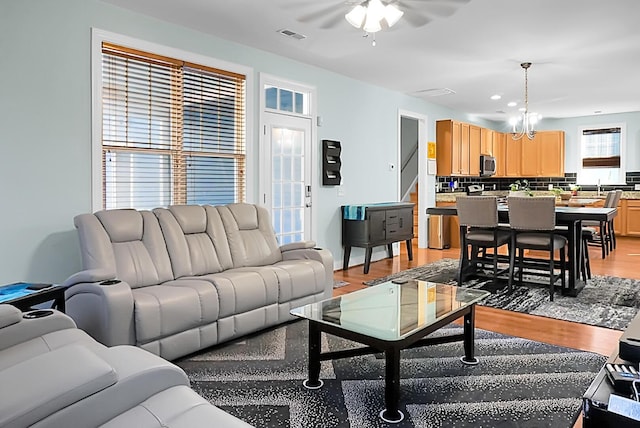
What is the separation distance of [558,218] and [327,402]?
11.1 ft

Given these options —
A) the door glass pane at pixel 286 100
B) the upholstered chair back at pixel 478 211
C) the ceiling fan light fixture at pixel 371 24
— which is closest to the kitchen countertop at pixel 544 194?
the upholstered chair back at pixel 478 211

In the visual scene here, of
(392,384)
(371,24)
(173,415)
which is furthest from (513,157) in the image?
(173,415)

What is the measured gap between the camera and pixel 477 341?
3301 millimetres

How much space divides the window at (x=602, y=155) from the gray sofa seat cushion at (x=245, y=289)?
8.82 meters

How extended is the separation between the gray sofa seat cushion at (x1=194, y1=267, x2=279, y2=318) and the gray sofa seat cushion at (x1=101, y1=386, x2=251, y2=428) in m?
1.69

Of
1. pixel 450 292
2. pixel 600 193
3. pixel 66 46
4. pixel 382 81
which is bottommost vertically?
pixel 450 292

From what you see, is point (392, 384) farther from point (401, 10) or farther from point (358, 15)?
point (401, 10)

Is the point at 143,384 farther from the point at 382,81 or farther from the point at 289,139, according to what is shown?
the point at 382,81

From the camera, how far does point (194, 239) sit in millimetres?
3752

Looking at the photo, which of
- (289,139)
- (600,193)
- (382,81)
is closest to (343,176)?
(289,139)

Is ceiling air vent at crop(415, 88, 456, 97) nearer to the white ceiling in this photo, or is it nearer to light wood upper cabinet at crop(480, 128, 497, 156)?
the white ceiling

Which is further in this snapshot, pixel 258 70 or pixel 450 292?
pixel 258 70

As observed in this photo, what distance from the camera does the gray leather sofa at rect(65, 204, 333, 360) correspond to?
2.71 meters

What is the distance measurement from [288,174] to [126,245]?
7.62ft
